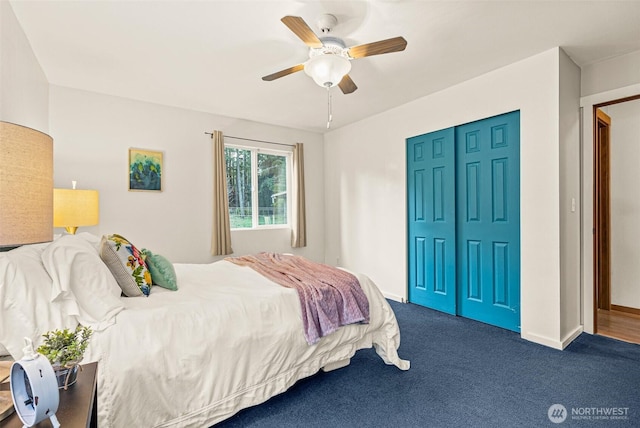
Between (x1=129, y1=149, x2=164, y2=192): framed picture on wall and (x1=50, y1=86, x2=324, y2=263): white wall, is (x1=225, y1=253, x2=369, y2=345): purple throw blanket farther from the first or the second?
(x1=129, y1=149, x2=164, y2=192): framed picture on wall

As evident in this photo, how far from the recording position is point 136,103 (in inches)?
148

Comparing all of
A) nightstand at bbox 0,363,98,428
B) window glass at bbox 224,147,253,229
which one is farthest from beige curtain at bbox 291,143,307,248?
nightstand at bbox 0,363,98,428

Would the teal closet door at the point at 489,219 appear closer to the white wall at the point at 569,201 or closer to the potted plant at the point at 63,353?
the white wall at the point at 569,201

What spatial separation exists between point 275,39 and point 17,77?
1839 millimetres

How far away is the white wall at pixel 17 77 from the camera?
2.00 meters

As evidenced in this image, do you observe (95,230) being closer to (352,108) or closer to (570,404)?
(352,108)

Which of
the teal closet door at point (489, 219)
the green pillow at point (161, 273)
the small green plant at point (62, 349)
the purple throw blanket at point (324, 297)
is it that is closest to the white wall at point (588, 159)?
the teal closet door at point (489, 219)

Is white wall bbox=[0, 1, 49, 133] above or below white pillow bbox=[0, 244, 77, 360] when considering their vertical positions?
above

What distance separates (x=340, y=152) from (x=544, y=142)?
287 centimetres

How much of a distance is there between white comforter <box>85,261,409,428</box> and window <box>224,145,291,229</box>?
248 centimetres

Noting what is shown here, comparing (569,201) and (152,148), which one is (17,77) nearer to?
(152,148)

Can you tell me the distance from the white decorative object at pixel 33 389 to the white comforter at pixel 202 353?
1.94 ft

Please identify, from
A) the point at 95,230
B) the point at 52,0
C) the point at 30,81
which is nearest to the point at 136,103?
the point at 30,81

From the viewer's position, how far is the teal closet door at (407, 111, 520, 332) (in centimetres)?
307
